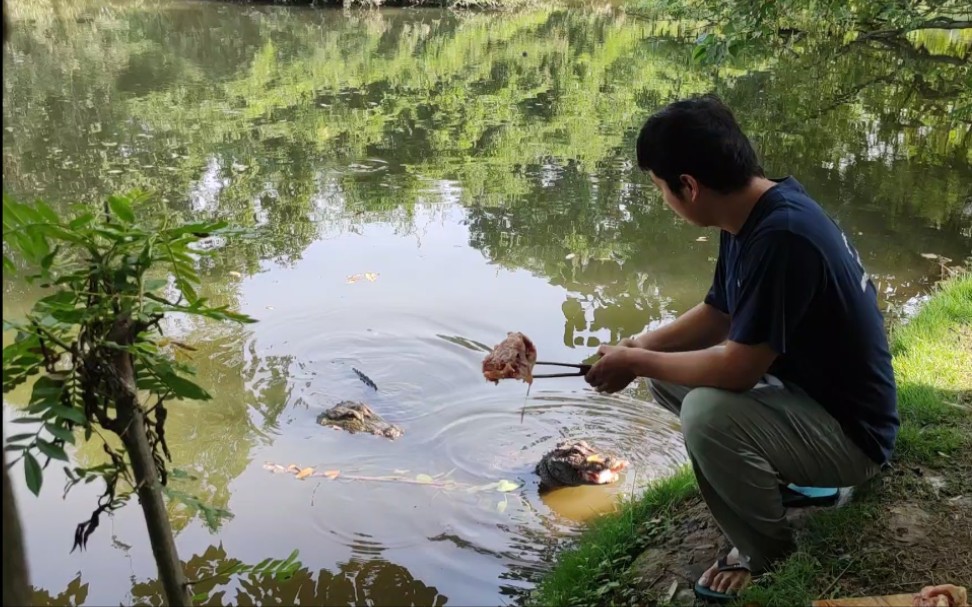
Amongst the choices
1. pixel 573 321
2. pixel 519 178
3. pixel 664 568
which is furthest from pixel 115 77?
pixel 664 568

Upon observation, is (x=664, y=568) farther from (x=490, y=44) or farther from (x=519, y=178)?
(x=490, y=44)

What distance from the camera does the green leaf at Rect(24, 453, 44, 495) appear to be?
1680mm

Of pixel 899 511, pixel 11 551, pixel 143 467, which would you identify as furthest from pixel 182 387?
pixel 899 511

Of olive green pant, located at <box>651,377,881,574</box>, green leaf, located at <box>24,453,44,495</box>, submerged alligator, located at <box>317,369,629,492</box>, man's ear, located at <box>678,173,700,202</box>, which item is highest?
man's ear, located at <box>678,173,700,202</box>

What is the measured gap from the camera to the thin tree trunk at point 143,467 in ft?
6.02

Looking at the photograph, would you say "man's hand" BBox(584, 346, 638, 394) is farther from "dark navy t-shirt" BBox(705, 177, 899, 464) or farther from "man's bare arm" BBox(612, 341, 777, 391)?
"dark navy t-shirt" BBox(705, 177, 899, 464)

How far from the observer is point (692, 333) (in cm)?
293

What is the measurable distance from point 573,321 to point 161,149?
6.33 metres

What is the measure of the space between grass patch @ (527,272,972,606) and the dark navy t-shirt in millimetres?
291

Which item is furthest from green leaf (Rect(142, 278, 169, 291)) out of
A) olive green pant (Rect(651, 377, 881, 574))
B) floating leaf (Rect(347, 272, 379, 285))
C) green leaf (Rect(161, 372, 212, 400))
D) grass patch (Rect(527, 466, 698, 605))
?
floating leaf (Rect(347, 272, 379, 285))

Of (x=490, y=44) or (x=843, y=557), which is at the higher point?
(x=490, y=44)

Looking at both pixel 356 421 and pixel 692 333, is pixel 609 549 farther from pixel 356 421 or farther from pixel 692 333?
pixel 356 421

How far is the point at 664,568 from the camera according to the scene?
111 inches

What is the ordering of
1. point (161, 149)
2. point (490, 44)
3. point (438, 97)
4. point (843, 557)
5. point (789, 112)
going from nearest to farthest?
point (843, 557) < point (161, 149) < point (789, 112) < point (438, 97) < point (490, 44)
